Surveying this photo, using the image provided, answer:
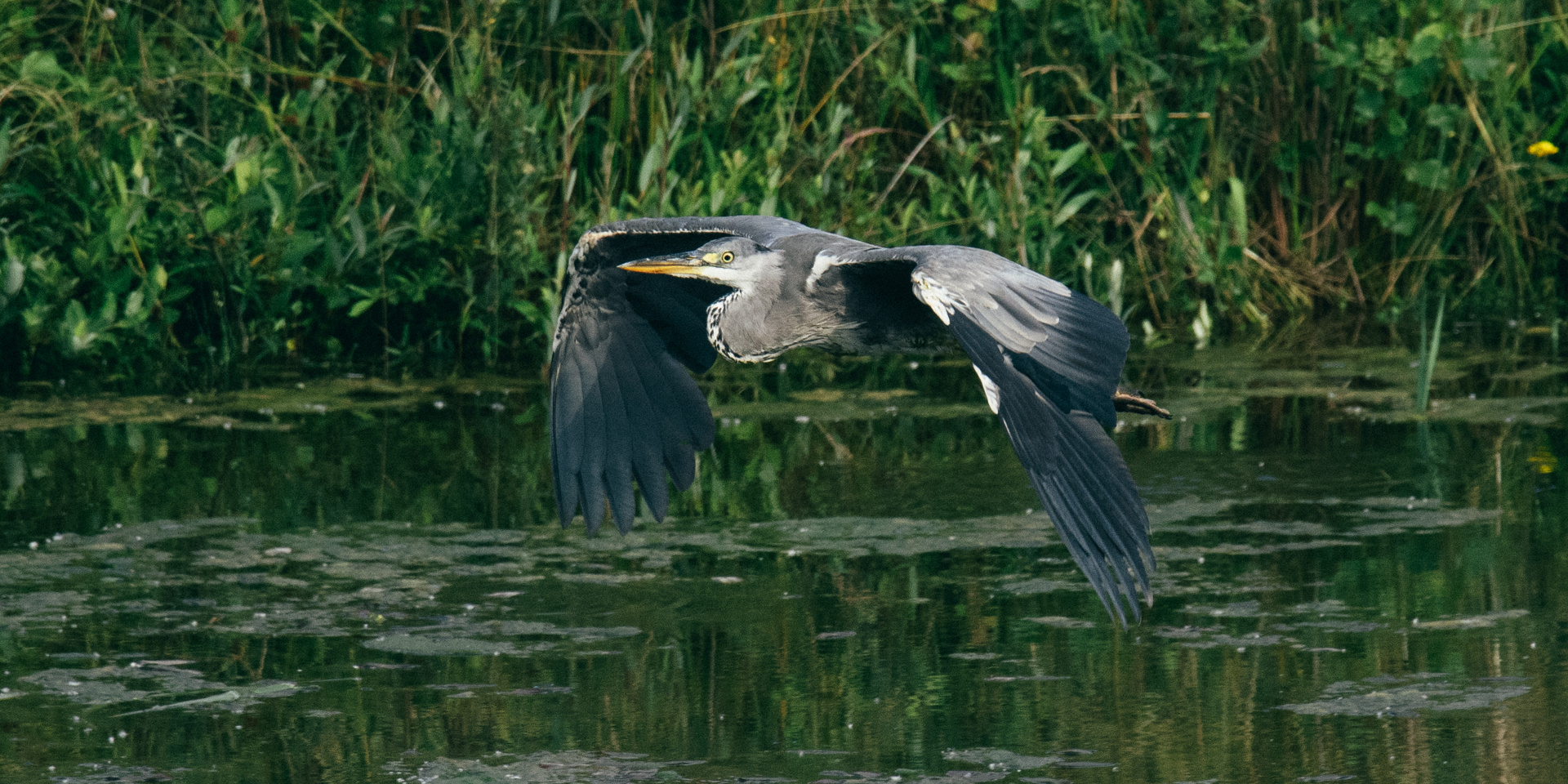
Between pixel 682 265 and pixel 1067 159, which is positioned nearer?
pixel 682 265

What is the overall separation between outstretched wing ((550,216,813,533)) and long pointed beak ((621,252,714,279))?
0.24ft

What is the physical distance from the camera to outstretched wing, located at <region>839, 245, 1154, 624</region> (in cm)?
384

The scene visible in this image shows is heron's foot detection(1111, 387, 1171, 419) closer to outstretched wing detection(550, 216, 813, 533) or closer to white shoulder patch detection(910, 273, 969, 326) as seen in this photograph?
white shoulder patch detection(910, 273, 969, 326)

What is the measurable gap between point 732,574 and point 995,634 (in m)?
0.90

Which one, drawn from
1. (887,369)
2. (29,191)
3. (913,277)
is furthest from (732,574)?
(29,191)

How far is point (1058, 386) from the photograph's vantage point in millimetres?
4098

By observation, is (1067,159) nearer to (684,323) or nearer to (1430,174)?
(1430,174)

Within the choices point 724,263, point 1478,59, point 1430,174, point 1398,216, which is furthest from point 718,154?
point 724,263

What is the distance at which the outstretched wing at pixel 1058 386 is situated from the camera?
384 centimetres

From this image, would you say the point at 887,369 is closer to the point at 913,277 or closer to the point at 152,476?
the point at 152,476

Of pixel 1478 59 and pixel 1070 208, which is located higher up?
pixel 1478 59

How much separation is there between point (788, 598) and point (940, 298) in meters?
1.25

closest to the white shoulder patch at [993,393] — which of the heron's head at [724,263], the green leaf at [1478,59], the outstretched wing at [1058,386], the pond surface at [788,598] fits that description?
the outstretched wing at [1058,386]

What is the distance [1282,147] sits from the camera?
8906 millimetres
